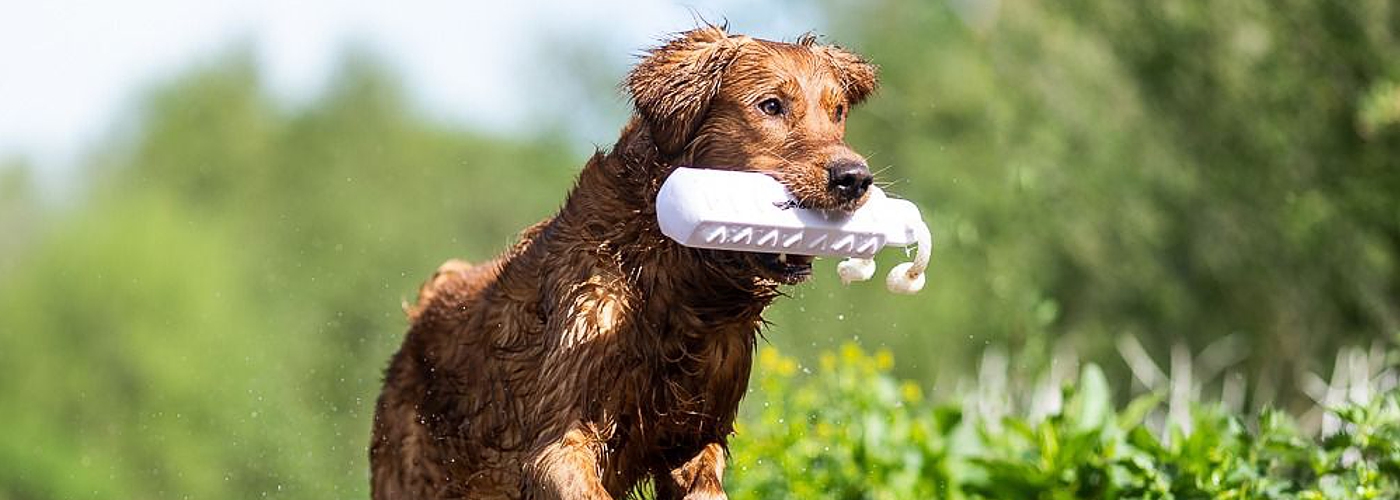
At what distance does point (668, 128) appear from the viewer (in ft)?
16.7

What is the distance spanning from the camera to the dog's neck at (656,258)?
512 cm

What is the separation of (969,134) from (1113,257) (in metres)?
2.71

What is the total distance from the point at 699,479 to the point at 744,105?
1.01 metres

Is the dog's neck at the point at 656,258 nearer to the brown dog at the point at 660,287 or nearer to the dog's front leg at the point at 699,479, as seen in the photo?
the brown dog at the point at 660,287

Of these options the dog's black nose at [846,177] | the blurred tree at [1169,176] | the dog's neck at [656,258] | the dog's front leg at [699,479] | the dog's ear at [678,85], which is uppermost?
the blurred tree at [1169,176]

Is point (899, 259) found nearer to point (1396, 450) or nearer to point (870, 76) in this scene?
point (1396, 450)

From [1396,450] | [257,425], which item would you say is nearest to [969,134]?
[257,425]

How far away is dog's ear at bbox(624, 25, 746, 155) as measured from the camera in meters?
5.03

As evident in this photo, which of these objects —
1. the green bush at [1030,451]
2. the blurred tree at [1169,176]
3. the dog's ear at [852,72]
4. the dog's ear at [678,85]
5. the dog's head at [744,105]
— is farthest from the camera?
the blurred tree at [1169,176]

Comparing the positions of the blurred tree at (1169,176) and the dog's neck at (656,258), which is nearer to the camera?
the dog's neck at (656,258)

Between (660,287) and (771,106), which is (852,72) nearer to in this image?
(771,106)

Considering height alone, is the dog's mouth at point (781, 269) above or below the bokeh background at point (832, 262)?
below

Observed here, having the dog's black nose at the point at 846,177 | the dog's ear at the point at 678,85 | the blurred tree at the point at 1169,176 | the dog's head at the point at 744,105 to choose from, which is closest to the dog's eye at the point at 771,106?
the dog's head at the point at 744,105

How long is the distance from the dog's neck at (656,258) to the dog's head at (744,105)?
0.34ft
